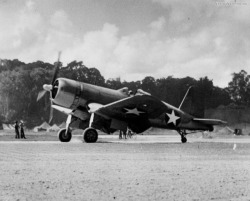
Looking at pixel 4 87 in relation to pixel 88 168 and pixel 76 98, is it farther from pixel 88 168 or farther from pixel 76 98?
pixel 88 168

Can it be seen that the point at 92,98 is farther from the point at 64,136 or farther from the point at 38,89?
the point at 38,89

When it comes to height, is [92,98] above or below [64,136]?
above

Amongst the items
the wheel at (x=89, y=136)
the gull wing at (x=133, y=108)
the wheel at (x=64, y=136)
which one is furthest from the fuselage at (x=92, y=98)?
the wheel at (x=89, y=136)

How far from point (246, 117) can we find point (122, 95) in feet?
108

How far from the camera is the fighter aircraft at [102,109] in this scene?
18938 millimetres

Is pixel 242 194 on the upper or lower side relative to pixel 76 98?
lower

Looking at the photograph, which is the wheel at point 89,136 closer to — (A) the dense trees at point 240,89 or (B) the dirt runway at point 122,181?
(B) the dirt runway at point 122,181

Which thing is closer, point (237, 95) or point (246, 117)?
point (246, 117)

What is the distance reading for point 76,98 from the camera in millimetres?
19188

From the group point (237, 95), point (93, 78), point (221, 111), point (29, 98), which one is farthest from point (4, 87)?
point (237, 95)

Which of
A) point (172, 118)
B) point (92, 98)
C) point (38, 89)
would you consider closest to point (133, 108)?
point (92, 98)

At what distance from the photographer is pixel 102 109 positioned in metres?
18.9

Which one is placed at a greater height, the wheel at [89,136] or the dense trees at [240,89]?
the dense trees at [240,89]

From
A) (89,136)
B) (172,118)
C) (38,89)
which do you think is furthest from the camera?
(38,89)
